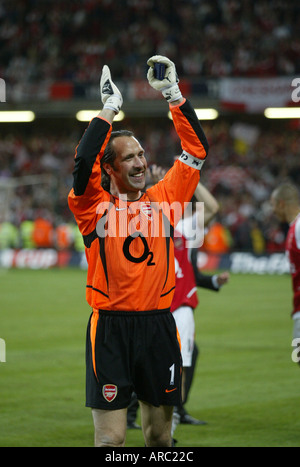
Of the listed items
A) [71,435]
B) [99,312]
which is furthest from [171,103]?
[71,435]

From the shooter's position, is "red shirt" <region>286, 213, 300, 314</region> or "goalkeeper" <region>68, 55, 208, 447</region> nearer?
"goalkeeper" <region>68, 55, 208, 447</region>

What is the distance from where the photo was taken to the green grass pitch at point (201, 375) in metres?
6.96

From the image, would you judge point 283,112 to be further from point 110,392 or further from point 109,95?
point 110,392

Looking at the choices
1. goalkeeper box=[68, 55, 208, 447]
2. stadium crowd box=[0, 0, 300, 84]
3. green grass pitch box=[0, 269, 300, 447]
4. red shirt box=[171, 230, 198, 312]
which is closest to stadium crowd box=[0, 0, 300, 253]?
stadium crowd box=[0, 0, 300, 84]

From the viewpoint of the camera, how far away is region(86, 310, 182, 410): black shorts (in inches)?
170

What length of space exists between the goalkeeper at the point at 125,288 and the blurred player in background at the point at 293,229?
2162mm

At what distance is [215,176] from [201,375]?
2039cm

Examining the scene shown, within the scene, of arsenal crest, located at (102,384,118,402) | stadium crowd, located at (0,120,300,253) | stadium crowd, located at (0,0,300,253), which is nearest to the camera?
arsenal crest, located at (102,384,118,402)

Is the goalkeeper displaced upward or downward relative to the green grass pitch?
upward

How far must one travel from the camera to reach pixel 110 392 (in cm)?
430

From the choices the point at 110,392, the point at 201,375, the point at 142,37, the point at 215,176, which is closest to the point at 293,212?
the point at 110,392

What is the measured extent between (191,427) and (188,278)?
1.42 m

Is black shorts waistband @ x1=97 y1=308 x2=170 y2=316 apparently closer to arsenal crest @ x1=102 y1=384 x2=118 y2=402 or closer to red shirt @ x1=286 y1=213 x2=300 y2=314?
arsenal crest @ x1=102 y1=384 x2=118 y2=402

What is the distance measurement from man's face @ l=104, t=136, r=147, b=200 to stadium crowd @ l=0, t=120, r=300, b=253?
20.0 metres
